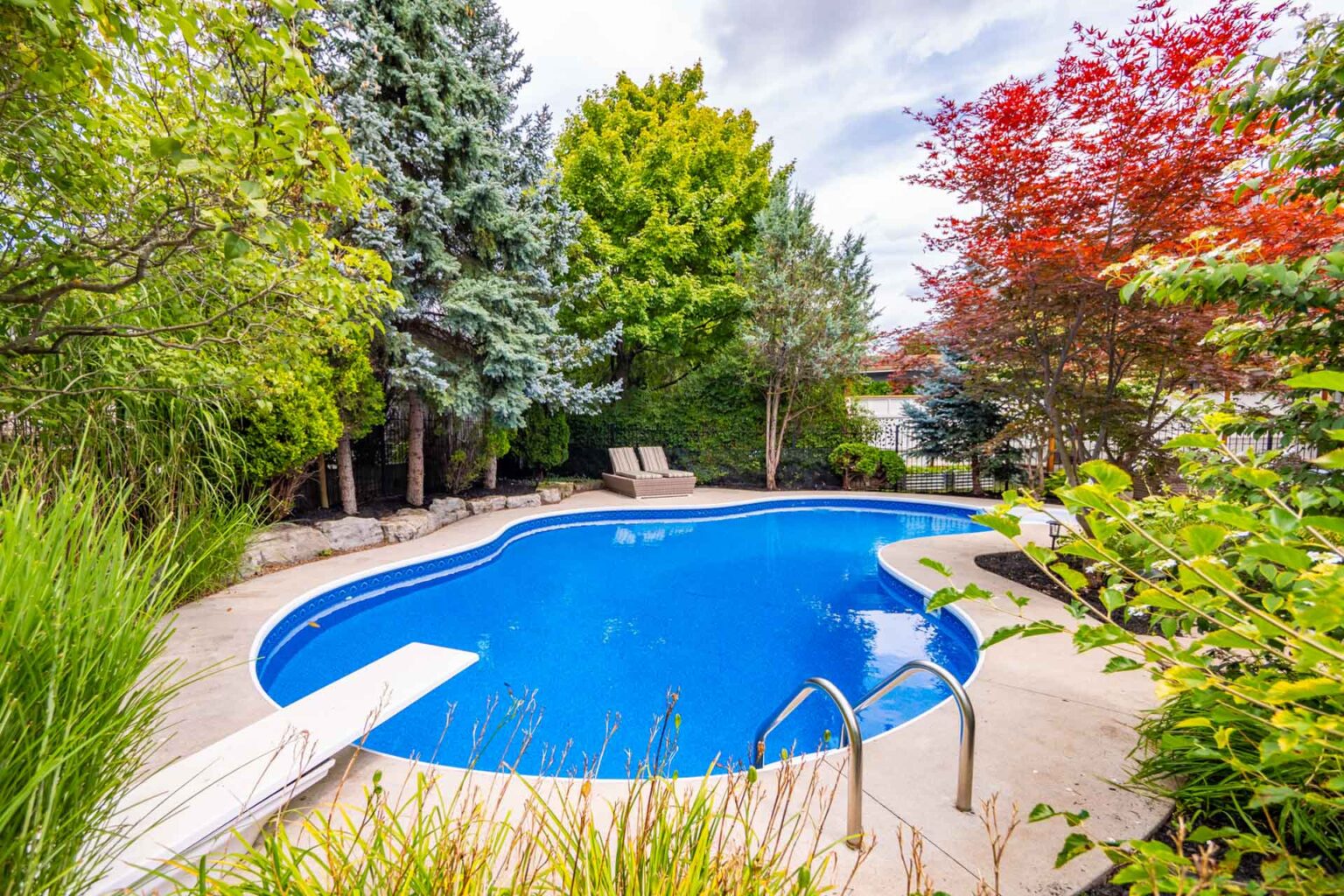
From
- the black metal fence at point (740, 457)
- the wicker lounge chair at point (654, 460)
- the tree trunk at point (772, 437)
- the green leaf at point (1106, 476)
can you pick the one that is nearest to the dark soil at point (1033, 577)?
the green leaf at point (1106, 476)

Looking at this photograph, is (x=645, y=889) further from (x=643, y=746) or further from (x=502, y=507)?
(x=502, y=507)

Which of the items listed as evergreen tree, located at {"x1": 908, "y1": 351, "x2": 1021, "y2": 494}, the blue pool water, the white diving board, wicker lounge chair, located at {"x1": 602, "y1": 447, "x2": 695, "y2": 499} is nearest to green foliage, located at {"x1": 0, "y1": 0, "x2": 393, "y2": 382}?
the white diving board

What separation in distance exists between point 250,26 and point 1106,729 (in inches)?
189

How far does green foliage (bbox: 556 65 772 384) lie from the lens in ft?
42.0

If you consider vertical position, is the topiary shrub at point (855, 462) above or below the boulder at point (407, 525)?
above

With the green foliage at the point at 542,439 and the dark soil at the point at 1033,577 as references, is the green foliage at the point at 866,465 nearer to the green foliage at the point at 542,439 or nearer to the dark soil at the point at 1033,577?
the dark soil at the point at 1033,577

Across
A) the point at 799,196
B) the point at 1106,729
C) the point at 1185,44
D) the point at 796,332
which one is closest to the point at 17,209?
the point at 1106,729

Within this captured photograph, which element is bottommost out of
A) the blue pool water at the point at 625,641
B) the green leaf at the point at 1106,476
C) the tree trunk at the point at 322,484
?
the blue pool water at the point at 625,641

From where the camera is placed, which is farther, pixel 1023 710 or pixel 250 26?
pixel 1023 710

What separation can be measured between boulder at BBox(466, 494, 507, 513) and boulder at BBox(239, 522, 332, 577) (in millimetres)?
2982

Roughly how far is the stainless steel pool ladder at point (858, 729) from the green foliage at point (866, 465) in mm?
10224

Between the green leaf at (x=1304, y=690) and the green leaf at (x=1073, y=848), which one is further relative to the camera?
the green leaf at (x=1073, y=848)

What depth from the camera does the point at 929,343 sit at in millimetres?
7590

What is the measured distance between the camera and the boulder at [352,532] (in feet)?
22.7
